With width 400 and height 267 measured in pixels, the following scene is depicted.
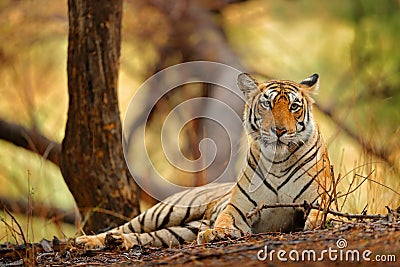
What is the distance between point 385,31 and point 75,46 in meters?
4.66

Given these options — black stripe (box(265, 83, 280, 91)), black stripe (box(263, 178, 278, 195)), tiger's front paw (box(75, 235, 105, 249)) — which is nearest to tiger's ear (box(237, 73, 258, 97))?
black stripe (box(265, 83, 280, 91))

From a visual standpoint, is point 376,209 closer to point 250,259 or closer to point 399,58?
point 250,259

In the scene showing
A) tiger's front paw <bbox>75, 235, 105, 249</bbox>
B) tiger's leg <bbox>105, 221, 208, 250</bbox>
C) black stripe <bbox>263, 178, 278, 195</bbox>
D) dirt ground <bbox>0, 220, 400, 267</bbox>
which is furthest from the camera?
tiger's leg <bbox>105, 221, 208, 250</bbox>

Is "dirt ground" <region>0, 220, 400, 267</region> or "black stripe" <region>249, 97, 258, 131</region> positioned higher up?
"black stripe" <region>249, 97, 258, 131</region>

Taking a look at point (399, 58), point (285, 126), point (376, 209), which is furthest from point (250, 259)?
point (399, 58)

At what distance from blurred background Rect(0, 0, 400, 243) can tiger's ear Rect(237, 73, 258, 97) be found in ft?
12.2

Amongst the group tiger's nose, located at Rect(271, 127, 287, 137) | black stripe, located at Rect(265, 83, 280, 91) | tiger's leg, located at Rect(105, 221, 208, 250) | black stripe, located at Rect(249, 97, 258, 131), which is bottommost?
tiger's leg, located at Rect(105, 221, 208, 250)

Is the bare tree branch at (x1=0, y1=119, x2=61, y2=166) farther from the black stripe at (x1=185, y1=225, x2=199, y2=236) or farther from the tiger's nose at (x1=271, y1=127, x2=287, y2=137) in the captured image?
the tiger's nose at (x1=271, y1=127, x2=287, y2=137)

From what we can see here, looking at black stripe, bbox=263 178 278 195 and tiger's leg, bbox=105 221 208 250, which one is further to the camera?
tiger's leg, bbox=105 221 208 250

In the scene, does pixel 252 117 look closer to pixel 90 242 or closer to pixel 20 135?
pixel 90 242

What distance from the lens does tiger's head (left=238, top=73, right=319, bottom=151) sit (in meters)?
3.95

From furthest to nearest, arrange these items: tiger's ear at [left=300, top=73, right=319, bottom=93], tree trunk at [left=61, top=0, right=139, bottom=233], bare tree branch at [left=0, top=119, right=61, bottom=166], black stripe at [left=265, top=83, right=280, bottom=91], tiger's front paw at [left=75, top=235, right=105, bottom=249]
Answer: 1. bare tree branch at [left=0, top=119, right=61, bottom=166]
2. tree trunk at [left=61, top=0, right=139, bottom=233]
3. tiger's front paw at [left=75, top=235, right=105, bottom=249]
4. tiger's ear at [left=300, top=73, right=319, bottom=93]
5. black stripe at [left=265, top=83, right=280, bottom=91]

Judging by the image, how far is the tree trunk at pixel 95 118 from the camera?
5629 millimetres

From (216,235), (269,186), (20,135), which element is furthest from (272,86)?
(20,135)
